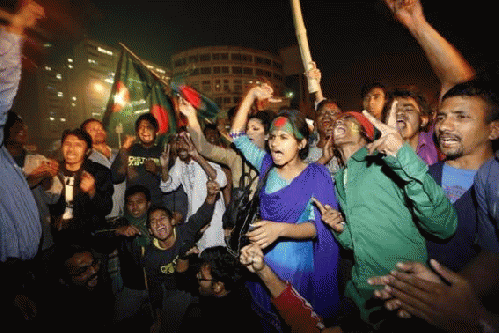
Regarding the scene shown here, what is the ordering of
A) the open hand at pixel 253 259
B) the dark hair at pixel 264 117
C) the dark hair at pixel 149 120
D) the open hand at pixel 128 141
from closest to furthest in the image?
the open hand at pixel 253 259 → the dark hair at pixel 264 117 → the dark hair at pixel 149 120 → the open hand at pixel 128 141

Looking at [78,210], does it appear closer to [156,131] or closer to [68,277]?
[68,277]

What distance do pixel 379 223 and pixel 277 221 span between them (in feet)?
3.02

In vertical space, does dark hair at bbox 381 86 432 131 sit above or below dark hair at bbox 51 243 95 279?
above

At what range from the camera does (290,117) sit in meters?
2.79

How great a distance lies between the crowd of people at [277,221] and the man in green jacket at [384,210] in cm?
1

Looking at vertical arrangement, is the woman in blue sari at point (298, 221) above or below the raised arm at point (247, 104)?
below

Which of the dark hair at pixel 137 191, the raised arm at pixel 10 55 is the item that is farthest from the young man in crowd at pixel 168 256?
the raised arm at pixel 10 55

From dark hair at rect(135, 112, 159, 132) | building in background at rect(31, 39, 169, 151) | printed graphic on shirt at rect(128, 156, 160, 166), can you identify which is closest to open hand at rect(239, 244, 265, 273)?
printed graphic on shirt at rect(128, 156, 160, 166)

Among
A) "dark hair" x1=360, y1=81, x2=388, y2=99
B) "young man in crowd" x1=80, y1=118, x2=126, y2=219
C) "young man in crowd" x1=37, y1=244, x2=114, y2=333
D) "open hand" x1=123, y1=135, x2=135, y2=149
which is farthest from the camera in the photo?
"open hand" x1=123, y1=135, x2=135, y2=149

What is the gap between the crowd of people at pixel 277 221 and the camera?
5.49ft

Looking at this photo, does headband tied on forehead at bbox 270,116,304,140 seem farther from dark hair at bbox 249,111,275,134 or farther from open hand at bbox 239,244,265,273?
open hand at bbox 239,244,265,273

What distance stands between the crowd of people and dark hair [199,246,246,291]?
33mm

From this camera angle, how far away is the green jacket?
6.61 ft

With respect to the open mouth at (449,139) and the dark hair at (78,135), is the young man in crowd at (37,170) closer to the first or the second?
the dark hair at (78,135)
